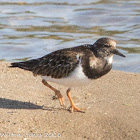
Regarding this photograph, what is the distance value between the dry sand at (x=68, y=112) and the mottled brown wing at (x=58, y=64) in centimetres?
49

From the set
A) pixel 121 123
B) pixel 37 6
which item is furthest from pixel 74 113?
pixel 37 6

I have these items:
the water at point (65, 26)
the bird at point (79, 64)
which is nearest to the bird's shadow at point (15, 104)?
the bird at point (79, 64)

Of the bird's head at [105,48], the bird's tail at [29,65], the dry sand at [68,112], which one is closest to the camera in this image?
the dry sand at [68,112]

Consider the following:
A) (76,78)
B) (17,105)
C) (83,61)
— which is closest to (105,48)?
(83,61)

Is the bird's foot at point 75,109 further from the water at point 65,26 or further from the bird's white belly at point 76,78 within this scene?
the water at point 65,26

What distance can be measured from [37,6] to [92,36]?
3741 millimetres

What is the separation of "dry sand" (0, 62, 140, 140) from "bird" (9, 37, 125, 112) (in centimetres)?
33

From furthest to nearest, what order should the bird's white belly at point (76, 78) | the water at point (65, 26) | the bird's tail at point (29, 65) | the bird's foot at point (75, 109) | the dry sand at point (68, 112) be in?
the water at point (65, 26) < the bird's tail at point (29, 65) < the bird's foot at point (75, 109) < the bird's white belly at point (76, 78) < the dry sand at point (68, 112)

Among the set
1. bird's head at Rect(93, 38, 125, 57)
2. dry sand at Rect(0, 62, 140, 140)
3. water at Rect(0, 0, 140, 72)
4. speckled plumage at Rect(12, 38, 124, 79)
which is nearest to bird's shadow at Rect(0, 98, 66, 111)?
dry sand at Rect(0, 62, 140, 140)

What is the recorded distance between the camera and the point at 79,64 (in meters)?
5.64

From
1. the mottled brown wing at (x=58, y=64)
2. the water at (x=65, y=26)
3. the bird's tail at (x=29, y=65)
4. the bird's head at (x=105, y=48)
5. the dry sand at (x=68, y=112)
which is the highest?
the bird's head at (x=105, y=48)

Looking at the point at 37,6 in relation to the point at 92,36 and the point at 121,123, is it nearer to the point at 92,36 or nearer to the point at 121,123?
the point at 92,36

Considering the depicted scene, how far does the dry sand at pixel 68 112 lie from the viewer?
5195 millimetres

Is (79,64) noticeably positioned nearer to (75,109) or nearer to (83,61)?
(83,61)
